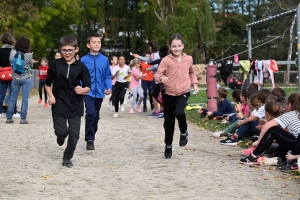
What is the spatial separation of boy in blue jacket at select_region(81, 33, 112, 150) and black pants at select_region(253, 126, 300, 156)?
2682mm

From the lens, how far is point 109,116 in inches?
712

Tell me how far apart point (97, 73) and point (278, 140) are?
Answer: 3228mm

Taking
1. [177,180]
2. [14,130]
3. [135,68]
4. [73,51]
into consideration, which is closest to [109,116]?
[135,68]

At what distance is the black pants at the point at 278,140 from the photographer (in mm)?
8688

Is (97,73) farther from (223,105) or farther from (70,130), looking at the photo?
(223,105)

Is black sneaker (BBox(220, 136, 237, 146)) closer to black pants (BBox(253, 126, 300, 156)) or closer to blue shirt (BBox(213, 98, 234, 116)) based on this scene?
black pants (BBox(253, 126, 300, 156))

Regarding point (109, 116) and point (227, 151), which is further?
point (109, 116)

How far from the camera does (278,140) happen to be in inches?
346

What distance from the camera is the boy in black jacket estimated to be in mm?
8812

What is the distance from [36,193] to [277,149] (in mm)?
3606

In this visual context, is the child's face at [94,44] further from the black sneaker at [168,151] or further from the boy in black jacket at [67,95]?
the black sneaker at [168,151]

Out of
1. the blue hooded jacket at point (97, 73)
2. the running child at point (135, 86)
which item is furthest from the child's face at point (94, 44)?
the running child at point (135, 86)

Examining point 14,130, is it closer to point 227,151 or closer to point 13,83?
point 13,83

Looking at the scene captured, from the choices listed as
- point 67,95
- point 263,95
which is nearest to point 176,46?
point 67,95
